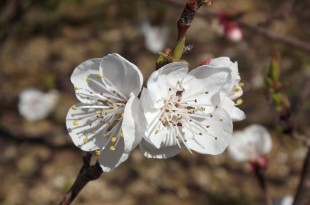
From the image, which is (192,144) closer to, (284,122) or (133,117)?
(133,117)

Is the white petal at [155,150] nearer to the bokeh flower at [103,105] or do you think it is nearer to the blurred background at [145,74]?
the bokeh flower at [103,105]

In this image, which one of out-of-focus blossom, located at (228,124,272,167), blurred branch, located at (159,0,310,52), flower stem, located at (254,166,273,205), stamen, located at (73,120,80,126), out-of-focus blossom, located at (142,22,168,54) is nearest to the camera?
stamen, located at (73,120,80,126)

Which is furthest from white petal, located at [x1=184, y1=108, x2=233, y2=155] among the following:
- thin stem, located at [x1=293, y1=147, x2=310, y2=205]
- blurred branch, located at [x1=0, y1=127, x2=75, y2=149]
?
blurred branch, located at [x1=0, y1=127, x2=75, y2=149]

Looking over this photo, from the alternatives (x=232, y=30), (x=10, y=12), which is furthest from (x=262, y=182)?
(x=10, y=12)

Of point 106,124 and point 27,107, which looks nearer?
point 106,124

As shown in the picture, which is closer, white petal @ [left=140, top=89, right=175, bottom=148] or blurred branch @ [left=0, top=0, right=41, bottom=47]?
white petal @ [left=140, top=89, right=175, bottom=148]

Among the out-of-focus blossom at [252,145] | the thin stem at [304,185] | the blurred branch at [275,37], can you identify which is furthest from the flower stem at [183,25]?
the blurred branch at [275,37]

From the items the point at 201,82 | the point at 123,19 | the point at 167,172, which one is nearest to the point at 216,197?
the point at 167,172

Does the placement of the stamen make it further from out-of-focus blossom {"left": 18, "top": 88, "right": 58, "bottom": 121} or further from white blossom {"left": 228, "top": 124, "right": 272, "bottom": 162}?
out-of-focus blossom {"left": 18, "top": 88, "right": 58, "bottom": 121}
